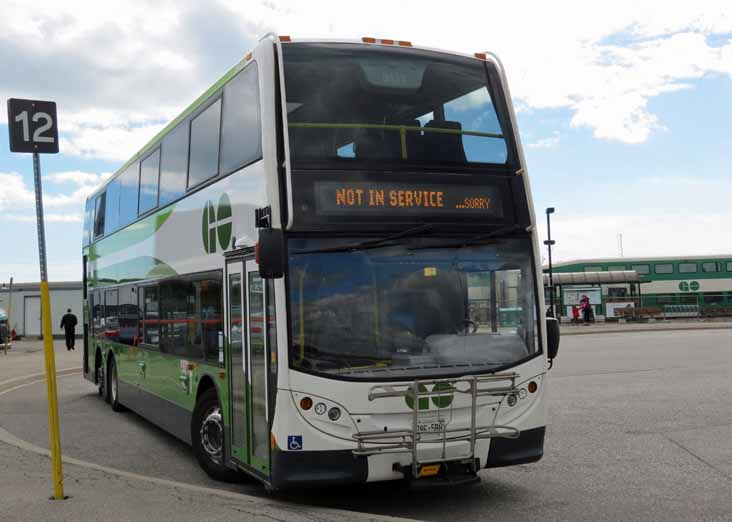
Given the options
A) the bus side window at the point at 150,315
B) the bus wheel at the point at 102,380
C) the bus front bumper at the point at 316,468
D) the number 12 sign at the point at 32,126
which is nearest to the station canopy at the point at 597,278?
the bus wheel at the point at 102,380

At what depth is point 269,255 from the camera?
6.64m

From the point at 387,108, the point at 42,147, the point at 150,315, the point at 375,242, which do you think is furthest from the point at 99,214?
the point at 375,242

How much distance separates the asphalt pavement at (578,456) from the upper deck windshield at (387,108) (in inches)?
120

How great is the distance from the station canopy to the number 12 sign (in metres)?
47.6

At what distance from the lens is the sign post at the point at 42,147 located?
713 cm

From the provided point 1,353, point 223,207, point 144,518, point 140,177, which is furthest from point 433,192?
point 1,353

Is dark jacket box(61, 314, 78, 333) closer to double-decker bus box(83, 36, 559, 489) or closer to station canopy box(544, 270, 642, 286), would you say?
double-decker bus box(83, 36, 559, 489)

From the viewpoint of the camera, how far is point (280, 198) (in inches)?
276

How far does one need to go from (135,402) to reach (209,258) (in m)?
5.03

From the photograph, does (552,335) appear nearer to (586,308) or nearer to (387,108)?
(387,108)

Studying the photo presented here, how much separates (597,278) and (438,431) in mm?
48423

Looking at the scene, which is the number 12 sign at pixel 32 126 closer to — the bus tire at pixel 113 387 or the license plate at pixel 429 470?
the license plate at pixel 429 470

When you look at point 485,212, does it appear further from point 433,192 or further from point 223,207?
point 223,207

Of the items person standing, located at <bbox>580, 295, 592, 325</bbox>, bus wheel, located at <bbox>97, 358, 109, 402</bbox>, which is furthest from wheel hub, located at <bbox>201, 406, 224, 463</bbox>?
person standing, located at <bbox>580, 295, 592, 325</bbox>
